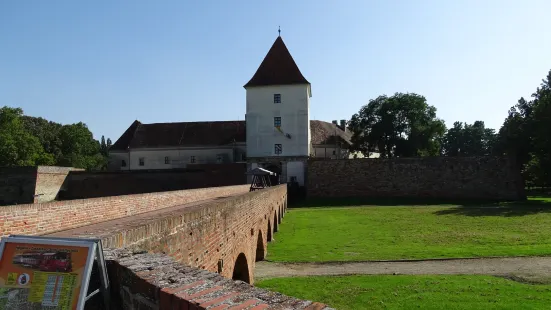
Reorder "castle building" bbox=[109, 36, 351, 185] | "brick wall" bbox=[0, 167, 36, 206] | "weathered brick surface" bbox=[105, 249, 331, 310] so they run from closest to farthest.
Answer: "weathered brick surface" bbox=[105, 249, 331, 310], "brick wall" bbox=[0, 167, 36, 206], "castle building" bbox=[109, 36, 351, 185]

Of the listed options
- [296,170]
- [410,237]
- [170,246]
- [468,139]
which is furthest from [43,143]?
[468,139]

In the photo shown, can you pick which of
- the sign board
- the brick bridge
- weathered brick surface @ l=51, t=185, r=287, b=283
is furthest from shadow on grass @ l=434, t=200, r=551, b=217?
the sign board

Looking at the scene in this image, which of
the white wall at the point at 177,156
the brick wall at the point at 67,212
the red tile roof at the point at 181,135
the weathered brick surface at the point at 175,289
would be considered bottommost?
the brick wall at the point at 67,212

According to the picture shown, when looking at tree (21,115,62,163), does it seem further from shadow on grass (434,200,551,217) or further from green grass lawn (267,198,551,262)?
shadow on grass (434,200,551,217)

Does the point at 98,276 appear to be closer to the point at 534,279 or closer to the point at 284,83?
the point at 534,279

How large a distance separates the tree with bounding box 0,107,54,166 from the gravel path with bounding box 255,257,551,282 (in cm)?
4146

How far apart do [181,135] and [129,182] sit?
12928mm

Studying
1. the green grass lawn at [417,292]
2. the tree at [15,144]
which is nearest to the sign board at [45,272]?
the green grass lawn at [417,292]

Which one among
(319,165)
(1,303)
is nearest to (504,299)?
(1,303)

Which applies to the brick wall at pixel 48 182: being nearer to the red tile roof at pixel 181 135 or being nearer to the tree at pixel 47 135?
the red tile roof at pixel 181 135

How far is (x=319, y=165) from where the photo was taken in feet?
127

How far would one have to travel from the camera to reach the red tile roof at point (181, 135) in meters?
45.8

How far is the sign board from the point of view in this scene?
2243mm

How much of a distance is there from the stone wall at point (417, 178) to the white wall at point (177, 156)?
10.4 metres
